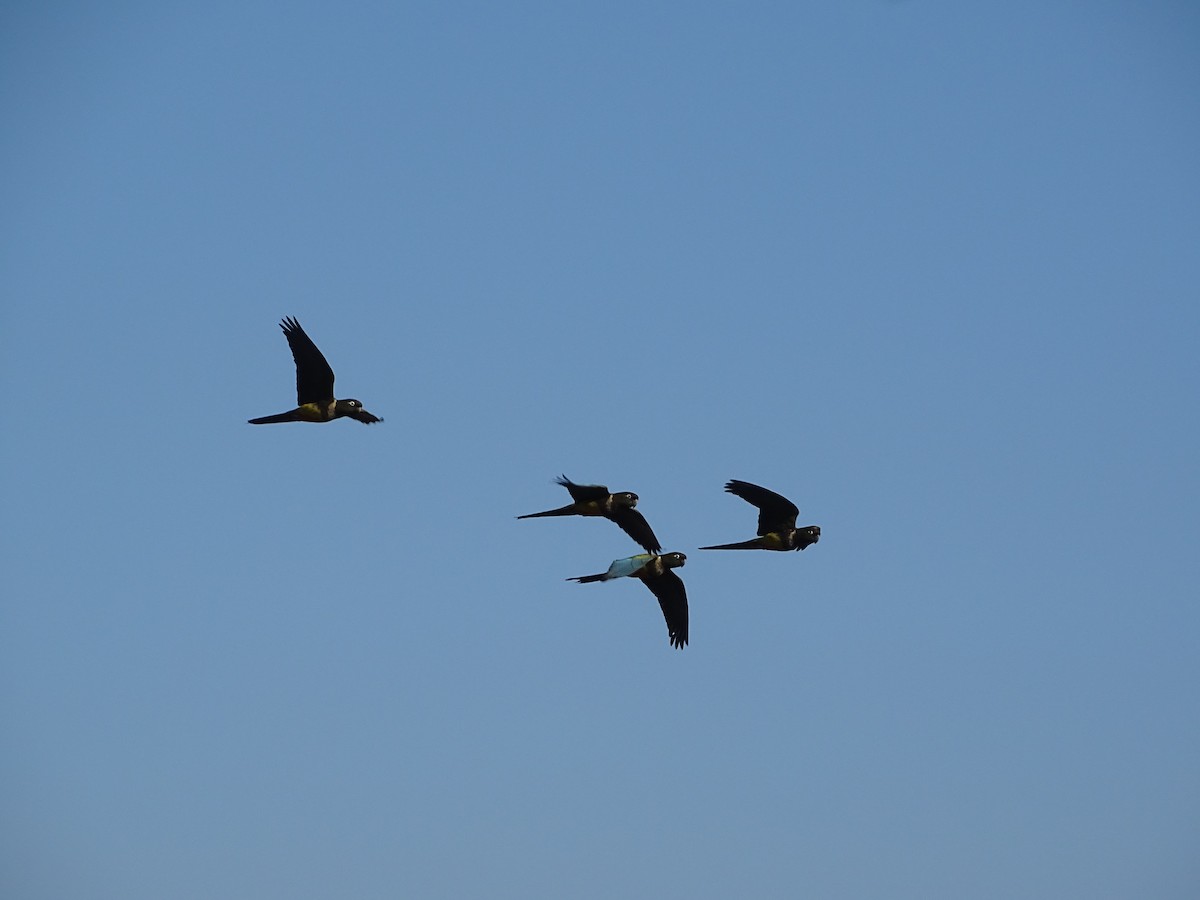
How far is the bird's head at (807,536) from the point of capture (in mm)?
35156

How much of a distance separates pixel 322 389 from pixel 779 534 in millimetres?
11052

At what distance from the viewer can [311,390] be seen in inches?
1414

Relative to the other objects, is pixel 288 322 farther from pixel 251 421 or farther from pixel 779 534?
pixel 779 534

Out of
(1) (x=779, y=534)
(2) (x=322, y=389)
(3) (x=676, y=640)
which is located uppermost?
(2) (x=322, y=389)

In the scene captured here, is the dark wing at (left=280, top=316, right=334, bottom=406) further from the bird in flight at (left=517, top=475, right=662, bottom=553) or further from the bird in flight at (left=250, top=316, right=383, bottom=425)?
the bird in flight at (left=517, top=475, right=662, bottom=553)

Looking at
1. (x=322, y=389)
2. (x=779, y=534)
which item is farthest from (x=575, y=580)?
(x=322, y=389)

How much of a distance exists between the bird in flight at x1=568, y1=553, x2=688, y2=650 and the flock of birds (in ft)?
0.07

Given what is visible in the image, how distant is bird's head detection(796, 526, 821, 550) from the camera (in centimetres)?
3516

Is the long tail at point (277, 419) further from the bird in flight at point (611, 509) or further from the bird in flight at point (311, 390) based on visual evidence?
the bird in flight at point (611, 509)

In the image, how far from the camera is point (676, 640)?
120 ft

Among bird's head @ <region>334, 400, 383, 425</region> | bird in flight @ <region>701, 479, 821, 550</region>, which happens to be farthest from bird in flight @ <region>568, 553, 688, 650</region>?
bird's head @ <region>334, 400, 383, 425</region>

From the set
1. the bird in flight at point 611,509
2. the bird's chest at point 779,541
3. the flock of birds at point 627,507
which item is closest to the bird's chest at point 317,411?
the flock of birds at point 627,507

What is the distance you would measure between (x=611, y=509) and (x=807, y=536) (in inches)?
177

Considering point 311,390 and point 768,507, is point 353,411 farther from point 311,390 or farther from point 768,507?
point 768,507
